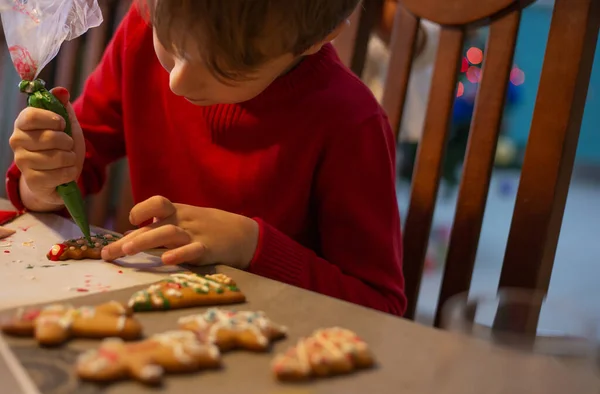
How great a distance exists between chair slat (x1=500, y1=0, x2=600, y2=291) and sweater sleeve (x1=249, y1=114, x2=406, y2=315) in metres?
0.18

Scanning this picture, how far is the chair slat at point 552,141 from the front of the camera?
0.80 m

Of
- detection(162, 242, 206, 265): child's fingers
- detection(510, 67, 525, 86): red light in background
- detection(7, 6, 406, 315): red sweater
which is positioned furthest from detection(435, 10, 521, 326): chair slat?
detection(510, 67, 525, 86): red light in background

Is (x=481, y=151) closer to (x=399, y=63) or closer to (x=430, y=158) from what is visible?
(x=430, y=158)

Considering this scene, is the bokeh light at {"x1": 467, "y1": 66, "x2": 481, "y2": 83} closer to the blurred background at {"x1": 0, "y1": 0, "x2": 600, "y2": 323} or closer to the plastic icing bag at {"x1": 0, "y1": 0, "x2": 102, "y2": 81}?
the blurred background at {"x1": 0, "y1": 0, "x2": 600, "y2": 323}

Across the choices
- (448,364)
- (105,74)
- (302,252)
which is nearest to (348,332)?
(448,364)

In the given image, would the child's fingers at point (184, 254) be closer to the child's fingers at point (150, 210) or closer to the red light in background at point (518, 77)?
the child's fingers at point (150, 210)

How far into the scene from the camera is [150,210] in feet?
2.10

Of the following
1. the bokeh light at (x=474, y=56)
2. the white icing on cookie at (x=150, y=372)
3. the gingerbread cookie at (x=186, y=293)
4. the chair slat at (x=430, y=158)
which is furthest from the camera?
the bokeh light at (x=474, y=56)

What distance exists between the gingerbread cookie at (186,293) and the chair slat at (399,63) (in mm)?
579

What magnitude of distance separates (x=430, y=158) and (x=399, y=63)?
0.18 m

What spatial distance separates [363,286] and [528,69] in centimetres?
403

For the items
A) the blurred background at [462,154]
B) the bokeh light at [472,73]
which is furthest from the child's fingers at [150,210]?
the bokeh light at [472,73]

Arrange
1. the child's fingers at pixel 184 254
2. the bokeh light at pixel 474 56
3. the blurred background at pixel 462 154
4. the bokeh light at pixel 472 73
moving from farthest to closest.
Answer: the bokeh light at pixel 472 73 → the bokeh light at pixel 474 56 → the blurred background at pixel 462 154 → the child's fingers at pixel 184 254

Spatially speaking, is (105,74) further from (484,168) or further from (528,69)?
(528,69)
